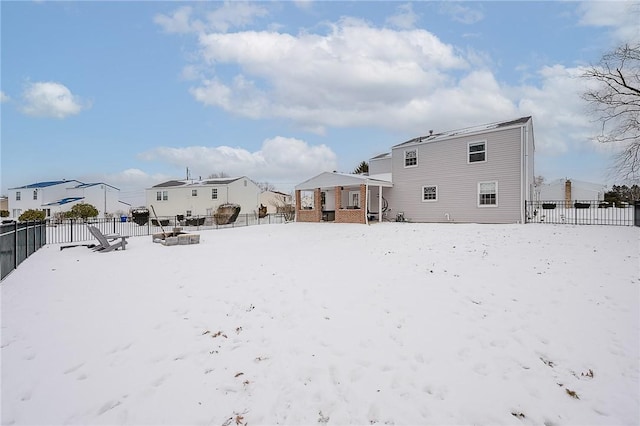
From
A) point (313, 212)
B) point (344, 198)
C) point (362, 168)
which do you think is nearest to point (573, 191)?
point (362, 168)

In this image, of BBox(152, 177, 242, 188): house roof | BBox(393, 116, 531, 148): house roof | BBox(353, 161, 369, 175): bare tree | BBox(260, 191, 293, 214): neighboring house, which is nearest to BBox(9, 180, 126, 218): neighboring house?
BBox(152, 177, 242, 188): house roof

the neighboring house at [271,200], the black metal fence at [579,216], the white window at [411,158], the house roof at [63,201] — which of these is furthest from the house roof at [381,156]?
the house roof at [63,201]

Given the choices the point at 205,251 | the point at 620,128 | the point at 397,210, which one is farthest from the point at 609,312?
the point at 397,210

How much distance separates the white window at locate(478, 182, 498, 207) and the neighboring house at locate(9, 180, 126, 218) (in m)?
44.7

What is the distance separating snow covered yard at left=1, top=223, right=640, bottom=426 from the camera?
9.77 ft

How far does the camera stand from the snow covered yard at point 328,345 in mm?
2977

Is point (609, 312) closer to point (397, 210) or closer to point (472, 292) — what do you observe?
point (472, 292)

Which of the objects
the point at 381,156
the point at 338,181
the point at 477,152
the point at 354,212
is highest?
the point at 381,156

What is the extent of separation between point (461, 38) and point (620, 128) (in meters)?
8.96

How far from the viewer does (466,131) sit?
63.1ft

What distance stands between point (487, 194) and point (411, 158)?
5.37 metres

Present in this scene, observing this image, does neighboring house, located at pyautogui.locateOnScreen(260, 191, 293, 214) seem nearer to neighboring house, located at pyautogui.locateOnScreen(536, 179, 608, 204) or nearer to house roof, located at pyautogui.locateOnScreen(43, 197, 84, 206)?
house roof, located at pyautogui.locateOnScreen(43, 197, 84, 206)

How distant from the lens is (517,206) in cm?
1675

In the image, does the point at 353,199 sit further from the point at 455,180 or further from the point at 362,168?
the point at 362,168
